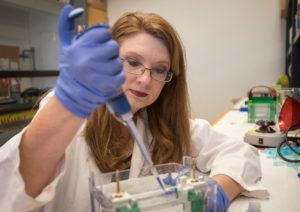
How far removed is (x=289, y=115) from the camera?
1.38 m

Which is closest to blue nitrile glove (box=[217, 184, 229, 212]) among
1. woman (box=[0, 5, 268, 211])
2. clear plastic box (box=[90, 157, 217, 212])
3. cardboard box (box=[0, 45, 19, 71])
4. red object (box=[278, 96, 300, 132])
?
woman (box=[0, 5, 268, 211])

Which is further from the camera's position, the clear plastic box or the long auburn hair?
the long auburn hair

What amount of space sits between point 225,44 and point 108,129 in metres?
2.69

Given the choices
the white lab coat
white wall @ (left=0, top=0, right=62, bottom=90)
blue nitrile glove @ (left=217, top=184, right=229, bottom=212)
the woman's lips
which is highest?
white wall @ (left=0, top=0, right=62, bottom=90)

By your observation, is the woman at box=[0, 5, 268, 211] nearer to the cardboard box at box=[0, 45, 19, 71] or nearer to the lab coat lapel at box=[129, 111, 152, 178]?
the lab coat lapel at box=[129, 111, 152, 178]

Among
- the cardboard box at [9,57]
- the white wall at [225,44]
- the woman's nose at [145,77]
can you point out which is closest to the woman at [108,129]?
the woman's nose at [145,77]

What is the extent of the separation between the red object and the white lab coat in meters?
0.51

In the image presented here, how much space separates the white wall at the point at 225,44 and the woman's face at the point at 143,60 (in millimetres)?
2573

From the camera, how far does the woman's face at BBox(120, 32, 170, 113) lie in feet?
2.61

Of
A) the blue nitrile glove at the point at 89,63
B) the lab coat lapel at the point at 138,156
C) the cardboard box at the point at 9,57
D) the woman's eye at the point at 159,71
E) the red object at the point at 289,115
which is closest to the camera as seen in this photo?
the blue nitrile glove at the point at 89,63

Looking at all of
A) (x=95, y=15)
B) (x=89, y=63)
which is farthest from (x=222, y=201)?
(x=95, y=15)

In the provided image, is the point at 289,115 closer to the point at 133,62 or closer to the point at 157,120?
the point at 157,120

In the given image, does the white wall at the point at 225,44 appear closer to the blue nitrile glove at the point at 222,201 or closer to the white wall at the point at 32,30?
the white wall at the point at 32,30

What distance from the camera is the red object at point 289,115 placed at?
1349mm
